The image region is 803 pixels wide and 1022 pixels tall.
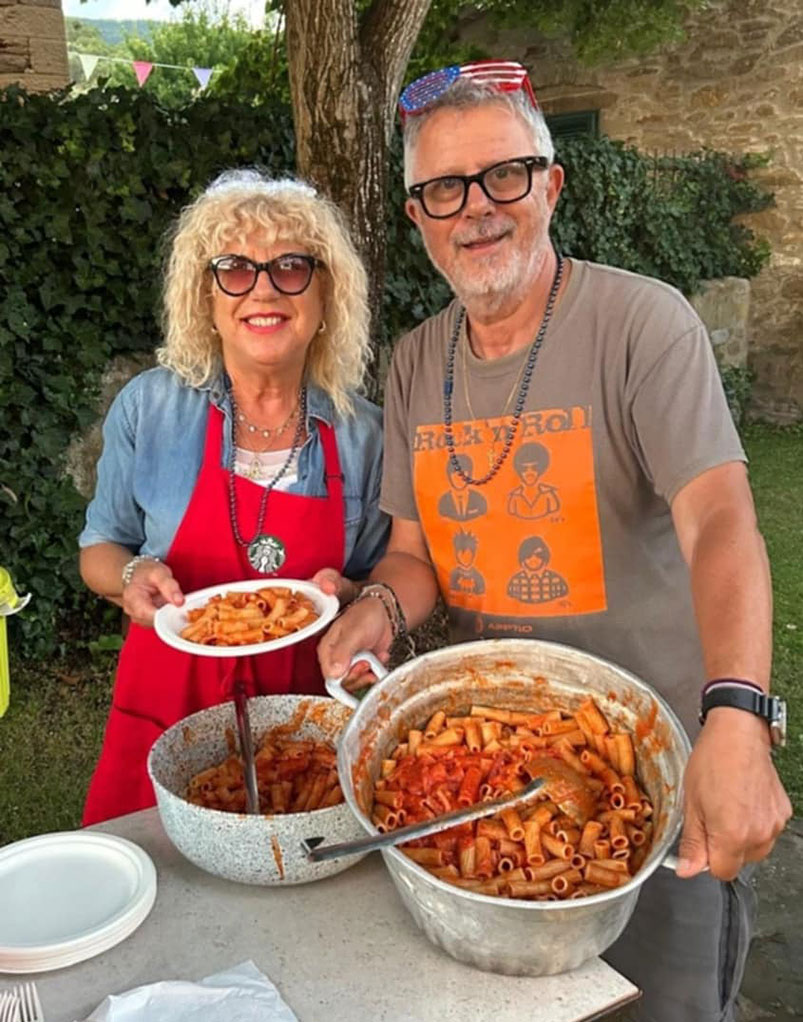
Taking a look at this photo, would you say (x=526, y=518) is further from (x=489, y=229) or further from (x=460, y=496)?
(x=489, y=229)

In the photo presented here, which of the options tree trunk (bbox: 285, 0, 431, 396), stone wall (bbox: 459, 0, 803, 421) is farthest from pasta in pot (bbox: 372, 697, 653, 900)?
stone wall (bbox: 459, 0, 803, 421)

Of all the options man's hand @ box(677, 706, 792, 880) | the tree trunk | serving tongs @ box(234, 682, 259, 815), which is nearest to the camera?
man's hand @ box(677, 706, 792, 880)

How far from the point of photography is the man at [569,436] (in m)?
1.59

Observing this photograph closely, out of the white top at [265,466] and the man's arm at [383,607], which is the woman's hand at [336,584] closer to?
the man's arm at [383,607]

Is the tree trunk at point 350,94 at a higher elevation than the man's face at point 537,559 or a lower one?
higher

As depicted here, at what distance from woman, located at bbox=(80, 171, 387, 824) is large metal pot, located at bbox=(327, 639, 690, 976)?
56cm

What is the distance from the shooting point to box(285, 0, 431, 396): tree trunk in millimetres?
3449

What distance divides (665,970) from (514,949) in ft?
2.89

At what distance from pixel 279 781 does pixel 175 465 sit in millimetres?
820

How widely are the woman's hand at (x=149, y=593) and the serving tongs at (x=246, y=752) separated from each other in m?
0.32

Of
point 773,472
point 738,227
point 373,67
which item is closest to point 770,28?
point 738,227

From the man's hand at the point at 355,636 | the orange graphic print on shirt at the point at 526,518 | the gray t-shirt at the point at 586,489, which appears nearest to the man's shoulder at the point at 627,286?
the gray t-shirt at the point at 586,489

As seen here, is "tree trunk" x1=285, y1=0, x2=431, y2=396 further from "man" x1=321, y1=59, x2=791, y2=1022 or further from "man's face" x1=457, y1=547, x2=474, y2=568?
"man's face" x1=457, y1=547, x2=474, y2=568

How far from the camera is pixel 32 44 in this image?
5.66 meters
